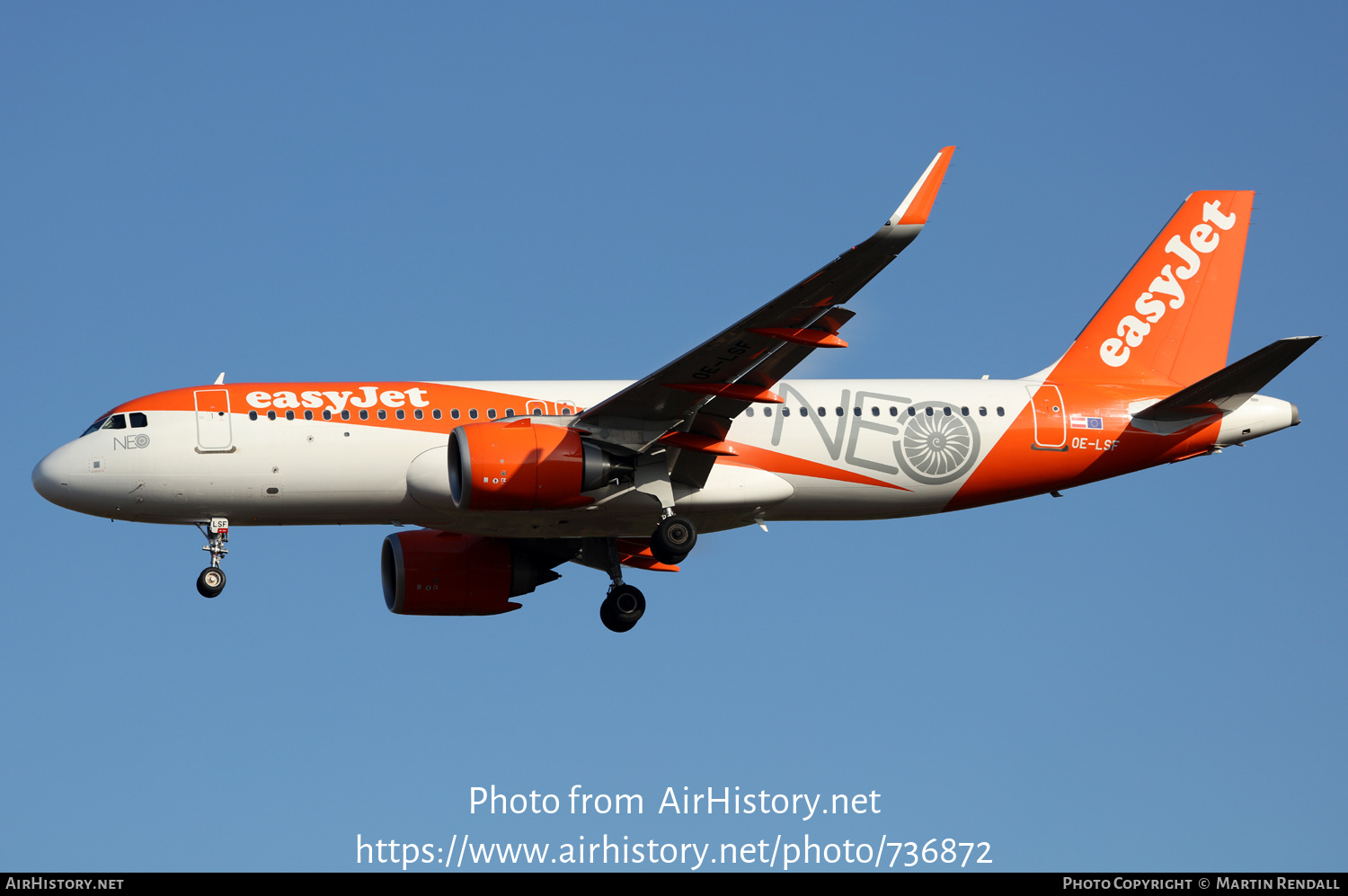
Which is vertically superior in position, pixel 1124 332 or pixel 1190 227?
pixel 1190 227

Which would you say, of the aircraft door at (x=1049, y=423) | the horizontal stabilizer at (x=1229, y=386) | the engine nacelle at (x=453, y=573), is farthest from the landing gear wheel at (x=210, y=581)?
the horizontal stabilizer at (x=1229, y=386)

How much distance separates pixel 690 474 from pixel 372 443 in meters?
5.90

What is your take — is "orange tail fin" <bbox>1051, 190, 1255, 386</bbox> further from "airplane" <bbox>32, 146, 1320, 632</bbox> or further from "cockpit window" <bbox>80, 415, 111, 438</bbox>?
"cockpit window" <bbox>80, 415, 111, 438</bbox>

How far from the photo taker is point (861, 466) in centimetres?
3334

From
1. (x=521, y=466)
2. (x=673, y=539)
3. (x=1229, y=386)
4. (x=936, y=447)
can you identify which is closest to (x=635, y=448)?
(x=673, y=539)

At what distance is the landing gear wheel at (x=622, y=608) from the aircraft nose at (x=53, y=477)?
10658 mm

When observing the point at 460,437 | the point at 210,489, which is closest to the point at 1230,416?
the point at 460,437

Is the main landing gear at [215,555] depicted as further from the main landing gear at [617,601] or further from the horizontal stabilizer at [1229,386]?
the horizontal stabilizer at [1229,386]

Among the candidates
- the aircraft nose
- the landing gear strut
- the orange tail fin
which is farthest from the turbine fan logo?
the aircraft nose

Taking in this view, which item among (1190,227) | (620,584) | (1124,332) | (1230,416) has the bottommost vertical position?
(620,584)

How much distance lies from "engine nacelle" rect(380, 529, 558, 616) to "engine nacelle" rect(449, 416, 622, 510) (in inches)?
200

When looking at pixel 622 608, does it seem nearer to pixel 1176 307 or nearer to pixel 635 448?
pixel 635 448

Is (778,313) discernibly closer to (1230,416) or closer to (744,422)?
(744,422)

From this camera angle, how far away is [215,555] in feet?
105
